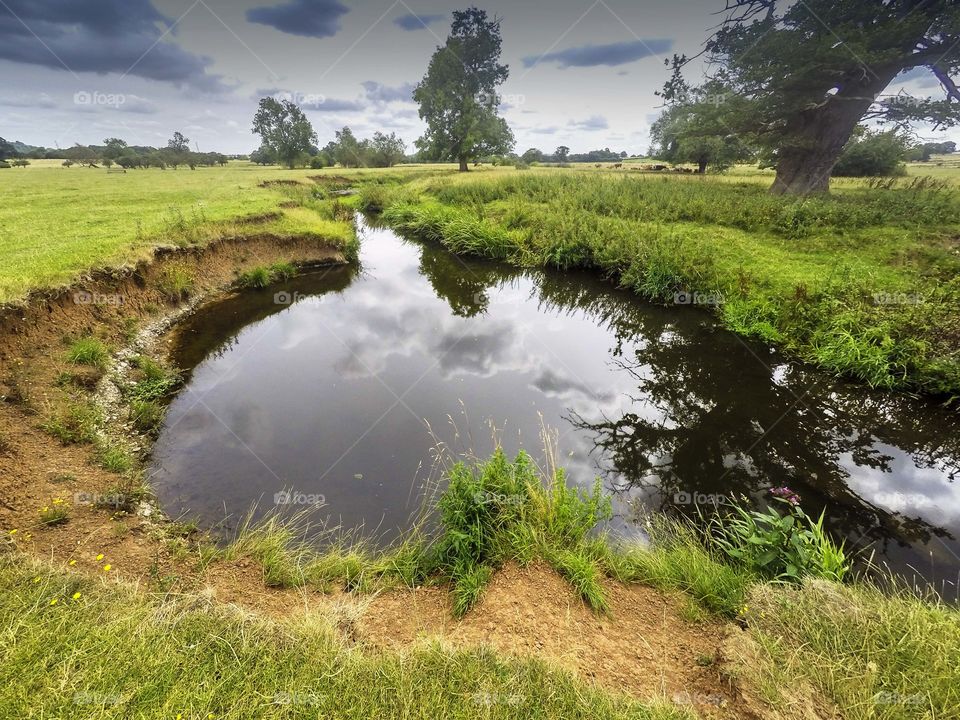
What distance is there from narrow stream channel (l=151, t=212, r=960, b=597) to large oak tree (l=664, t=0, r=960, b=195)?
1391cm

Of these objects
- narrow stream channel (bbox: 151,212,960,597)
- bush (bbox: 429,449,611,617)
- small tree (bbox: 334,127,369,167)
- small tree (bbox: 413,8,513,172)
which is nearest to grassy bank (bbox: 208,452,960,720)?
bush (bbox: 429,449,611,617)

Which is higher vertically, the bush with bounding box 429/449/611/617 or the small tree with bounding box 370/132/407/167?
the small tree with bounding box 370/132/407/167

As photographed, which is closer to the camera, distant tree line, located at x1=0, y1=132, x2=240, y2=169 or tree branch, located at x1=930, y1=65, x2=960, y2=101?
tree branch, located at x1=930, y1=65, x2=960, y2=101

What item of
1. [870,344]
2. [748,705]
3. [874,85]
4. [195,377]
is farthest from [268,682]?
[874,85]

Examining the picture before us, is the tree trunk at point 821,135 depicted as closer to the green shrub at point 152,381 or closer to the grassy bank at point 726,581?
the grassy bank at point 726,581

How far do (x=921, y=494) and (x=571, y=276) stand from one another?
447 inches

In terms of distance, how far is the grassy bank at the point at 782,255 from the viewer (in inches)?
316

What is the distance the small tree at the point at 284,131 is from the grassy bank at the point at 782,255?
64.4 m

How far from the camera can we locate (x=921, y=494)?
5.32m

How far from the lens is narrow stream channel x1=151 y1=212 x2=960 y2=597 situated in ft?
17.2

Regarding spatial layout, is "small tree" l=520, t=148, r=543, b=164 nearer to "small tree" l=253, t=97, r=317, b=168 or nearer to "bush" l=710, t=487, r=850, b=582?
"small tree" l=253, t=97, r=317, b=168

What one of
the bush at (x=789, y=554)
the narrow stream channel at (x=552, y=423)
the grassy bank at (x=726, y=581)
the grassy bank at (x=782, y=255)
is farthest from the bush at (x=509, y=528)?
the grassy bank at (x=782, y=255)

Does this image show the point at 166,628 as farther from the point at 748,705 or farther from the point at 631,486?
the point at 631,486

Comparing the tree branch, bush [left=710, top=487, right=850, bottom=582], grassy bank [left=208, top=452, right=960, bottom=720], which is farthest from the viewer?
the tree branch
